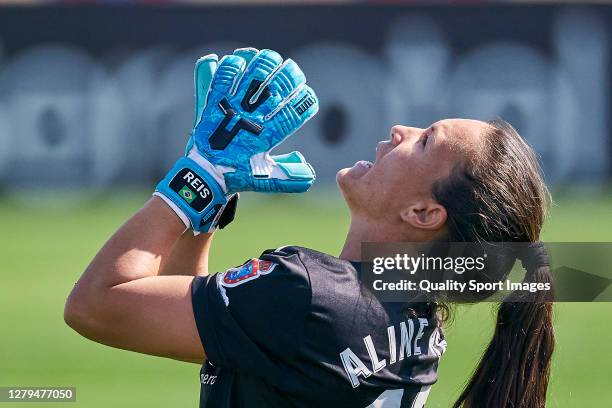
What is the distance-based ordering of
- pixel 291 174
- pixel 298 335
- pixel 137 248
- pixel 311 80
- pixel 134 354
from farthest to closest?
1. pixel 311 80
2. pixel 134 354
3. pixel 291 174
4. pixel 137 248
5. pixel 298 335

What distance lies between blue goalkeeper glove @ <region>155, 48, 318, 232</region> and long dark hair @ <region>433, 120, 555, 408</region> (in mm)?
409

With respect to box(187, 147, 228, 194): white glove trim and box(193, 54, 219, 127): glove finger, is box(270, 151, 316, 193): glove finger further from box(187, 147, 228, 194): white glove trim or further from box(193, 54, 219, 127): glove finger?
box(193, 54, 219, 127): glove finger

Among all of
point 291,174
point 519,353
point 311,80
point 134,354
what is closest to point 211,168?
point 291,174

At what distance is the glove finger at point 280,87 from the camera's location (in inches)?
103

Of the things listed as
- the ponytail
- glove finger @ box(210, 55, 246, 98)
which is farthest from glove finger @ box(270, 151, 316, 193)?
the ponytail

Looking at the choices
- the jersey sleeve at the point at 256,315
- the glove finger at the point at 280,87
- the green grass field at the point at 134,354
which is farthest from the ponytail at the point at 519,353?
the glove finger at the point at 280,87

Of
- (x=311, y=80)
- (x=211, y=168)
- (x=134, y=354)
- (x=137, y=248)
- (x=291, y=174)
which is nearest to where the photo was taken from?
(x=137, y=248)

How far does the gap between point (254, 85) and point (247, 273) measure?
501 millimetres

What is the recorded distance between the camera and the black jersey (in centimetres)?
234

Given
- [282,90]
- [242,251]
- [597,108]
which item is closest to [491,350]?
[282,90]

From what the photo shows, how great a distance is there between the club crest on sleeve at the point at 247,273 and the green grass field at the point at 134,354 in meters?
0.73

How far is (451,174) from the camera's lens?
103 inches

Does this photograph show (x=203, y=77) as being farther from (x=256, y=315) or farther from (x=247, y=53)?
(x=256, y=315)

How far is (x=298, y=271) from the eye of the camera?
2.37 meters
